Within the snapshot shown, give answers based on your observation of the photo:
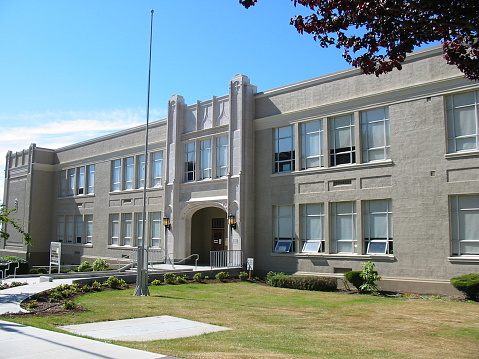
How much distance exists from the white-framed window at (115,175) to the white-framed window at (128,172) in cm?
66

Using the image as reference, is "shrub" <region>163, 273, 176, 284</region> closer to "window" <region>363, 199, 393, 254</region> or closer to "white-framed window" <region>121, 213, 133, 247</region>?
"window" <region>363, 199, 393, 254</region>

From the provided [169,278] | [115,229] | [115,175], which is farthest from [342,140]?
[115,175]

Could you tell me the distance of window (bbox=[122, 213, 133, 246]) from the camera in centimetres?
3412

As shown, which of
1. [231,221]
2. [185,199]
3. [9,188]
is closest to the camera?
[231,221]

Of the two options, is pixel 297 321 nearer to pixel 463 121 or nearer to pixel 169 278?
pixel 169 278

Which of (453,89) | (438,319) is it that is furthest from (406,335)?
(453,89)

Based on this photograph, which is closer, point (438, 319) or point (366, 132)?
point (438, 319)

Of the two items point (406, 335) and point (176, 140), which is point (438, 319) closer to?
point (406, 335)

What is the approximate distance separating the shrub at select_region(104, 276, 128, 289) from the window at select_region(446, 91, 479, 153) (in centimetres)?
1376

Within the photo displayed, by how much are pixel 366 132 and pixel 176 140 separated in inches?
483

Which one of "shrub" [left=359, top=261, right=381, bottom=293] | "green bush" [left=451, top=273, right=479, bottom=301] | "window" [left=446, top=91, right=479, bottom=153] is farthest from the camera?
"shrub" [left=359, top=261, right=381, bottom=293]

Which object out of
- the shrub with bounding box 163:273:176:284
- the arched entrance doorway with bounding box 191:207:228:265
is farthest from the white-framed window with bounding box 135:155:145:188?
the shrub with bounding box 163:273:176:284

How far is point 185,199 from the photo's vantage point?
96.4ft

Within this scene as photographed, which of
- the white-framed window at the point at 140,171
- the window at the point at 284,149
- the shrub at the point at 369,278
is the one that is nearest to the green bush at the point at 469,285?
the shrub at the point at 369,278
